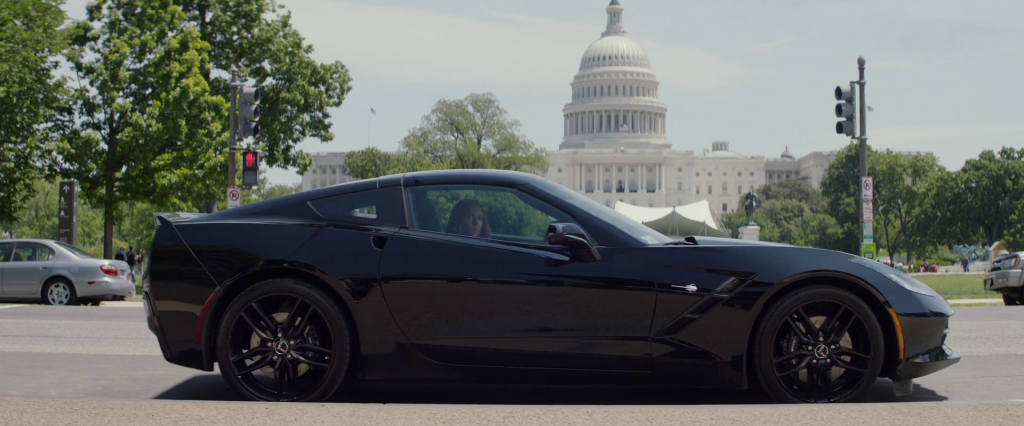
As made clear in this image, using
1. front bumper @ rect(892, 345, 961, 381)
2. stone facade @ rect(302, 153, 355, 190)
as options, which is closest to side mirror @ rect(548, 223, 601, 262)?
front bumper @ rect(892, 345, 961, 381)

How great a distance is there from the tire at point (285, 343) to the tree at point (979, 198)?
3730 inches

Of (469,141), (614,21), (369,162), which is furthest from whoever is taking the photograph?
(614,21)

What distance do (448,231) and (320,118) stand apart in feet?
113

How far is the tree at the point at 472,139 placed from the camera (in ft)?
244

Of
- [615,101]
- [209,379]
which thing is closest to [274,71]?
[209,379]

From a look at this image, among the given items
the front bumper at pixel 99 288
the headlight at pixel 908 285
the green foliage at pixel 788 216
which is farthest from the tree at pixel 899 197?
the headlight at pixel 908 285

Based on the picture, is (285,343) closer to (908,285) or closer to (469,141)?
(908,285)

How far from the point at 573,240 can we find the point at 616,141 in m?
175

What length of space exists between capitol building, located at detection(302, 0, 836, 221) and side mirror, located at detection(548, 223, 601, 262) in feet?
546

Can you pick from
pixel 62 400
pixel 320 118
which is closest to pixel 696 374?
pixel 62 400

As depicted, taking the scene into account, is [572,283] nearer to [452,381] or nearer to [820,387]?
[452,381]

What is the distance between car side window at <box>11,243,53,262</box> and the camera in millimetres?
18250

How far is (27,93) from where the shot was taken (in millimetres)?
30141

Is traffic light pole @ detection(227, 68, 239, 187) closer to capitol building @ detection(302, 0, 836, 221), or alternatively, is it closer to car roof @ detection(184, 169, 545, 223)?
car roof @ detection(184, 169, 545, 223)
